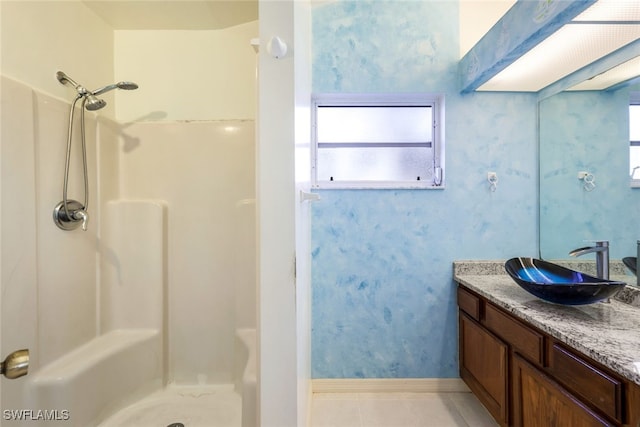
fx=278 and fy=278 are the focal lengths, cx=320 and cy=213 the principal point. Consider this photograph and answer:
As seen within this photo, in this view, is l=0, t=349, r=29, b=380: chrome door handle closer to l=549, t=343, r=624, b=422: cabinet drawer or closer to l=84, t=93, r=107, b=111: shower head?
l=84, t=93, r=107, b=111: shower head

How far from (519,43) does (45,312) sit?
2.62 meters

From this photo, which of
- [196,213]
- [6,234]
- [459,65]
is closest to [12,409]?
[6,234]

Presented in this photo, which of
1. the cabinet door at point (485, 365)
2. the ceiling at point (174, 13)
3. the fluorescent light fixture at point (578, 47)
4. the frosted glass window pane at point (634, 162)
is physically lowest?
the cabinet door at point (485, 365)

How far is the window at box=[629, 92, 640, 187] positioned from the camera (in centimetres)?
139

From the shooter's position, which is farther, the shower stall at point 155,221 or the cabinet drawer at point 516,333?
the shower stall at point 155,221

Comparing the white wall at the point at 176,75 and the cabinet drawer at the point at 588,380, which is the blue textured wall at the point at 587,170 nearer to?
the cabinet drawer at the point at 588,380

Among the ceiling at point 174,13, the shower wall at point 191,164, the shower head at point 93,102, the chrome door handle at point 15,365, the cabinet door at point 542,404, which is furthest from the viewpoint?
the shower wall at point 191,164

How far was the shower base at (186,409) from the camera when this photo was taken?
149 centimetres

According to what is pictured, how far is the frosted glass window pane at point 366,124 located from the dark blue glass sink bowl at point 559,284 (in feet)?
3.76

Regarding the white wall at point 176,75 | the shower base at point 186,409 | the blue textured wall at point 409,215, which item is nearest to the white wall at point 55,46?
the white wall at point 176,75

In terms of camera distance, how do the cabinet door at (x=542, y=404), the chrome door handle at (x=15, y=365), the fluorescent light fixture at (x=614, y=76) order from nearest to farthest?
the cabinet door at (x=542, y=404) → the chrome door handle at (x=15, y=365) → the fluorescent light fixture at (x=614, y=76)

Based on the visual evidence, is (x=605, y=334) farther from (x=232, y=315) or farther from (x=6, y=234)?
(x=6, y=234)

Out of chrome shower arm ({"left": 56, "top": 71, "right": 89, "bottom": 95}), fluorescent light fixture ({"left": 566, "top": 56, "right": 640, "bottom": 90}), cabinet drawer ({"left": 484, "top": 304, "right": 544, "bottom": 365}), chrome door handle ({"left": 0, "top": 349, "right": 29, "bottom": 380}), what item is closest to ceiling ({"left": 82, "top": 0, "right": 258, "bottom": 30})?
chrome shower arm ({"left": 56, "top": 71, "right": 89, "bottom": 95})

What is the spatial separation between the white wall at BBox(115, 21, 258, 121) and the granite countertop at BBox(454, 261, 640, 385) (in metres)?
1.87
